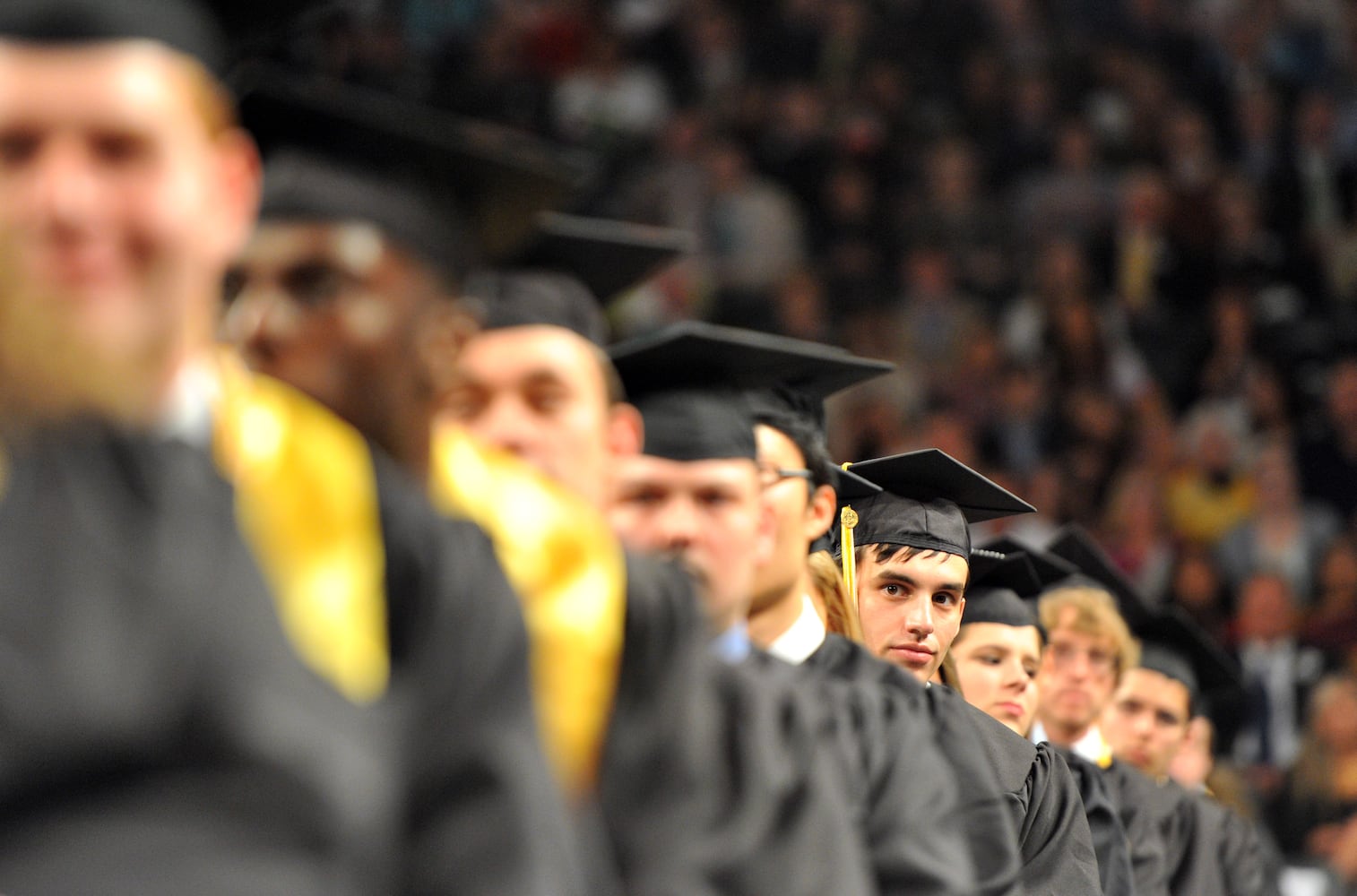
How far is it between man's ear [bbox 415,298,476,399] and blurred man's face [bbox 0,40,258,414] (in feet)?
0.70

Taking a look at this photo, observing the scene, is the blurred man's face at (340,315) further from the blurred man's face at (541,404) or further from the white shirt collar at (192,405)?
the blurred man's face at (541,404)

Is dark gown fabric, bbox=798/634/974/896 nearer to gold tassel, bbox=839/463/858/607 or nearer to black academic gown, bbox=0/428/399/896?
gold tassel, bbox=839/463/858/607

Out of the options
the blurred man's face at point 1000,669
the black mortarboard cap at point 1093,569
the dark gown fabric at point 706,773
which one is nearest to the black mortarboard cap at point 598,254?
the dark gown fabric at point 706,773

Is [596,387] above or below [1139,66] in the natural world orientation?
above

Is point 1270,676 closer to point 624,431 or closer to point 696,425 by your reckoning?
point 696,425

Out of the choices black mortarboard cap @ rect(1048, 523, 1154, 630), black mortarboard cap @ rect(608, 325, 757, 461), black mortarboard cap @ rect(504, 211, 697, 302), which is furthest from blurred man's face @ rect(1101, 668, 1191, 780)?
black mortarboard cap @ rect(504, 211, 697, 302)

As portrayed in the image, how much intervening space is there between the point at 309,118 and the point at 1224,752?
6.41 meters

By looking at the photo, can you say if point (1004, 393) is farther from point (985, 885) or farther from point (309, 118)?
point (309, 118)

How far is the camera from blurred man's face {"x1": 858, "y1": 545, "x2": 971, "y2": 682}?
3311 millimetres

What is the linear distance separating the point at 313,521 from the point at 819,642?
1.79 m

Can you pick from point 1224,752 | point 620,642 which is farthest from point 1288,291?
point 620,642

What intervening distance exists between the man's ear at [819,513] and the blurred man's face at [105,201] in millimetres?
1861

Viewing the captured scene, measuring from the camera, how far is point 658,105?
10.2 m

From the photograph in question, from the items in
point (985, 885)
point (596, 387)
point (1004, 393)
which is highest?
point (596, 387)
